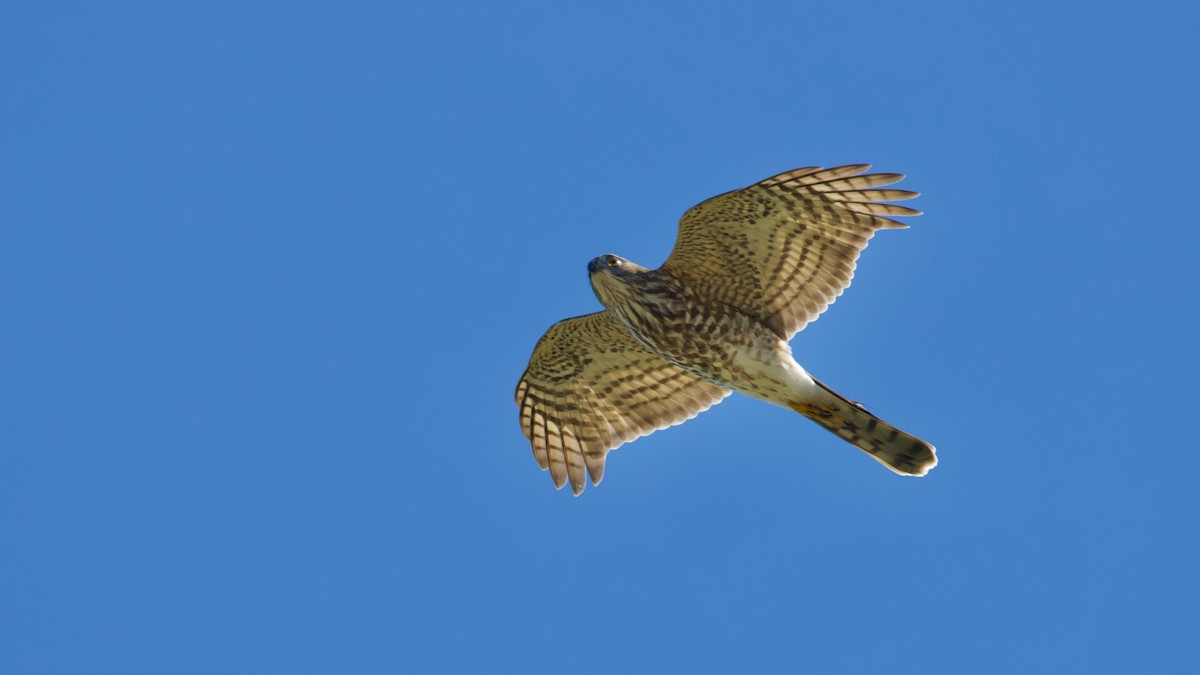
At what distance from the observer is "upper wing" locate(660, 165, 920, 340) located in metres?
11.8

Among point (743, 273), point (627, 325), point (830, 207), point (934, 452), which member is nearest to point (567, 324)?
point (627, 325)

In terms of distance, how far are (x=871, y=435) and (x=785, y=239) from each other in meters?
1.70

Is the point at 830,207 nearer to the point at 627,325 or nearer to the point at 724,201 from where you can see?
the point at 724,201

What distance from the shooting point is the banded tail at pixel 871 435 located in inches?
471

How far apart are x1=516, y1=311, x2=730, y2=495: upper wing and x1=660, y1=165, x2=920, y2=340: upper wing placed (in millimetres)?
1117

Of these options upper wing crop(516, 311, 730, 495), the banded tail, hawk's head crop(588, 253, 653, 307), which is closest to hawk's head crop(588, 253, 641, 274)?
hawk's head crop(588, 253, 653, 307)

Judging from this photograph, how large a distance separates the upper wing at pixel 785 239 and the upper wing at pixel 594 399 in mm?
1117

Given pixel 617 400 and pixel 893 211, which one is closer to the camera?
pixel 893 211

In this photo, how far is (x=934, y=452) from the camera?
1204cm

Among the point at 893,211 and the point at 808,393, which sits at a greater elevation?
the point at 893,211

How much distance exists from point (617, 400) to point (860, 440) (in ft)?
7.54

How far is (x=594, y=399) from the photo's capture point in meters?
13.4

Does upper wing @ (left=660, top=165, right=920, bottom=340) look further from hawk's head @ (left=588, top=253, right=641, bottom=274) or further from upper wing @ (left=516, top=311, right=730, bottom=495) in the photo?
upper wing @ (left=516, top=311, right=730, bottom=495)

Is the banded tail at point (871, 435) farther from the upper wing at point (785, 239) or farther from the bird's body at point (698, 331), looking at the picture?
the upper wing at point (785, 239)
